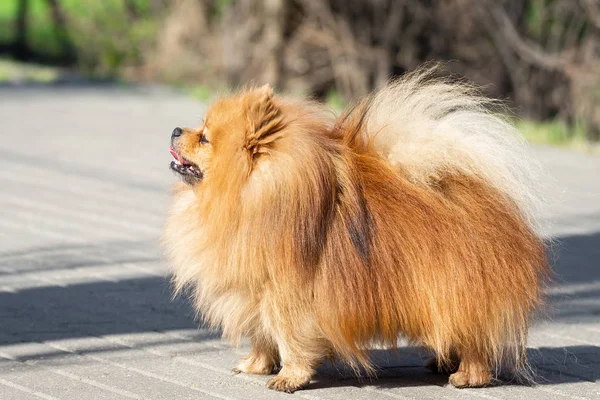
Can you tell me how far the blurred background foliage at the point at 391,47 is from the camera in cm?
1209

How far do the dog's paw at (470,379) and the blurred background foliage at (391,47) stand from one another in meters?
7.22

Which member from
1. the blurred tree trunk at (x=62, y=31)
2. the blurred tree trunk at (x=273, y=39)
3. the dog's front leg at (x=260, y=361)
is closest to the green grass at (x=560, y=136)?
the blurred tree trunk at (x=273, y=39)

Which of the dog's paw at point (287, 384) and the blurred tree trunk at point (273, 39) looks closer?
the dog's paw at point (287, 384)

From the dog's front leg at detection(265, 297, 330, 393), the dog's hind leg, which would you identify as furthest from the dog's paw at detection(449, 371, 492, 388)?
the dog's front leg at detection(265, 297, 330, 393)

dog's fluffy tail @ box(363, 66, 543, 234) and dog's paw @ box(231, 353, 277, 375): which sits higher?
dog's fluffy tail @ box(363, 66, 543, 234)

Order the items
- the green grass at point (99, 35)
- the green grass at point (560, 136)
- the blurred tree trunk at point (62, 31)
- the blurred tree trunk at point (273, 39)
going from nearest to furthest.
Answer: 1. the green grass at point (560, 136)
2. the blurred tree trunk at point (273, 39)
3. the green grass at point (99, 35)
4. the blurred tree trunk at point (62, 31)

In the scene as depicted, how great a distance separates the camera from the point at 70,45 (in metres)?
17.2

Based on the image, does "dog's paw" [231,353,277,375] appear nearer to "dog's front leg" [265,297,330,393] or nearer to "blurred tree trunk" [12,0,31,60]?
"dog's front leg" [265,297,330,393]

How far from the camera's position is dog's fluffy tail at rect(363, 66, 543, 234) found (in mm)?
4348

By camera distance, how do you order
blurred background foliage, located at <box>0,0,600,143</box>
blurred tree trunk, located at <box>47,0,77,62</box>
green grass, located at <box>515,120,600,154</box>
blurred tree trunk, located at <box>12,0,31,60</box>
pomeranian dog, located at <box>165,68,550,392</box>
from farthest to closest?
1. blurred tree trunk, located at <box>12,0,31,60</box>
2. blurred tree trunk, located at <box>47,0,77,62</box>
3. blurred background foliage, located at <box>0,0,600,143</box>
4. green grass, located at <box>515,120,600,154</box>
5. pomeranian dog, located at <box>165,68,550,392</box>

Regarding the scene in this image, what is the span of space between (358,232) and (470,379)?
2.91ft

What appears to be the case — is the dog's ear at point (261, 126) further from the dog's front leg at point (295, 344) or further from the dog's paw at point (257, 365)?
the dog's paw at point (257, 365)

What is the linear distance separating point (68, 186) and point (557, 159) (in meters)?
5.17

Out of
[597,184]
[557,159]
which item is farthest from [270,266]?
[557,159]
